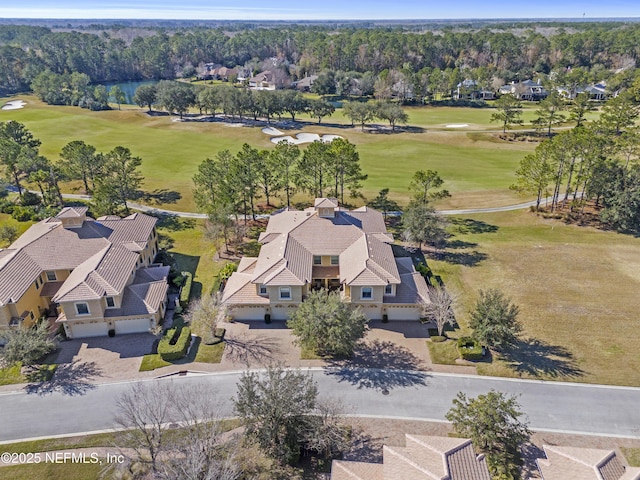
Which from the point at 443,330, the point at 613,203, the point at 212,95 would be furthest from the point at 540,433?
the point at 212,95

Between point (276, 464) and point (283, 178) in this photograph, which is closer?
point (276, 464)

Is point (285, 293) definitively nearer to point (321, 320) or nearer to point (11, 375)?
point (321, 320)

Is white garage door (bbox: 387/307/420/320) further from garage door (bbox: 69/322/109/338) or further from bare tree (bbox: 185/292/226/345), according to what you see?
garage door (bbox: 69/322/109/338)

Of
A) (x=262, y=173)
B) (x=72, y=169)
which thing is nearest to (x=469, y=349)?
(x=262, y=173)

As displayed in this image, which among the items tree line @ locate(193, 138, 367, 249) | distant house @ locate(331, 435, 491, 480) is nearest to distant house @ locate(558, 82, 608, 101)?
tree line @ locate(193, 138, 367, 249)

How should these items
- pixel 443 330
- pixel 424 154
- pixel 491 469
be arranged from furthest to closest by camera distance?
pixel 424 154
pixel 443 330
pixel 491 469

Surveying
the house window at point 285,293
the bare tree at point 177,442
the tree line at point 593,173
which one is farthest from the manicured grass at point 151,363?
the tree line at point 593,173

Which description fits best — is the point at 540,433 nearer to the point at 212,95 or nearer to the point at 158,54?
the point at 212,95
